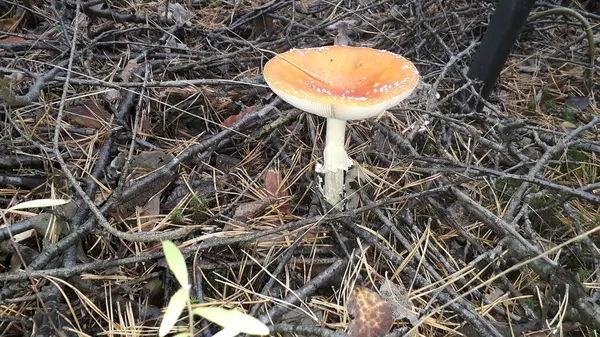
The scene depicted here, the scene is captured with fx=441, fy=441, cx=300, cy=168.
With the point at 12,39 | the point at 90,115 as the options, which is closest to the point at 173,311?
the point at 90,115

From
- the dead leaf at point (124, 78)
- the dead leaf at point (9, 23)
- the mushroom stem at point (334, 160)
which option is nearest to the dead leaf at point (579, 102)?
the mushroom stem at point (334, 160)

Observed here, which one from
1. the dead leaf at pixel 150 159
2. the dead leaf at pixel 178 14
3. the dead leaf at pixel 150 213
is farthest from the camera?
the dead leaf at pixel 178 14

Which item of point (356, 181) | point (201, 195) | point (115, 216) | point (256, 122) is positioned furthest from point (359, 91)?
point (115, 216)

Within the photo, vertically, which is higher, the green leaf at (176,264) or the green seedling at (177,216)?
the green leaf at (176,264)

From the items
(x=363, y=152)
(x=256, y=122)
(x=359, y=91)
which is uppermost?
(x=359, y=91)

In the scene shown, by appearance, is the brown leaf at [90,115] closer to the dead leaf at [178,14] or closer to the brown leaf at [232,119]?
the brown leaf at [232,119]

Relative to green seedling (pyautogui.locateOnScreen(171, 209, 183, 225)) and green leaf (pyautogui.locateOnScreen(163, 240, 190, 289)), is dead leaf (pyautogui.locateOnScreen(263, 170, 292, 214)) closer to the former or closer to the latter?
green seedling (pyautogui.locateOnScreen(171, 209, 183, 225))

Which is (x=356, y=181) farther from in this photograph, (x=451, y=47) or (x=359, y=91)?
(x=451, y=47)
